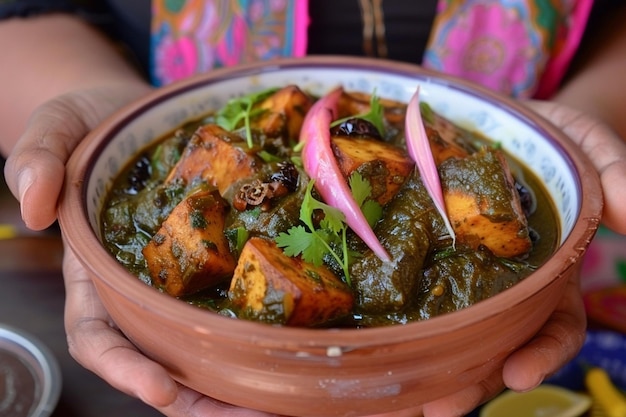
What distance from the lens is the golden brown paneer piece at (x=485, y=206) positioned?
4.57 feet

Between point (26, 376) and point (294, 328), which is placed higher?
point (294, 328)

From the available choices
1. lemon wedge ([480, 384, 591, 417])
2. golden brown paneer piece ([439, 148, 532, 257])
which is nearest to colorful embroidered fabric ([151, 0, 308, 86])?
golden brown paneer piece ([439, 148, 532, 257])

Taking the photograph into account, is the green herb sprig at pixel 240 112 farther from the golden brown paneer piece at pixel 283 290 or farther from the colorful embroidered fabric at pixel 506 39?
the colorful embroidered fabric at pixel 506 39

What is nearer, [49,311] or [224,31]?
[49,311]

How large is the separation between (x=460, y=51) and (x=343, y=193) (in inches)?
44.8

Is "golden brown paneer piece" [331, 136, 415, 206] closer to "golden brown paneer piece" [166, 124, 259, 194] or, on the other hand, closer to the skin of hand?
"golden brown paneer piece" [166, 124, 259, 194]

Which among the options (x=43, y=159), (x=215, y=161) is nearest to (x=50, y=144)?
(x=43, y=159)

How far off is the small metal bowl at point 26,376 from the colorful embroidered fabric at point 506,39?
159 cm

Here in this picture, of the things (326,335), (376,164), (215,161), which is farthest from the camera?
(215,161)

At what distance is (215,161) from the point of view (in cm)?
153

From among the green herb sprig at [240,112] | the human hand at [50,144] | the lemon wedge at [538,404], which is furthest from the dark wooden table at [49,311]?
the lemon wedge at [538,404]

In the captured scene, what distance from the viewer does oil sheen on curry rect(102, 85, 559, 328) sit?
127 centimetres

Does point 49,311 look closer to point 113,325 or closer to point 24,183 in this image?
point 113,325

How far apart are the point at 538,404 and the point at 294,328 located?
1.58 m
